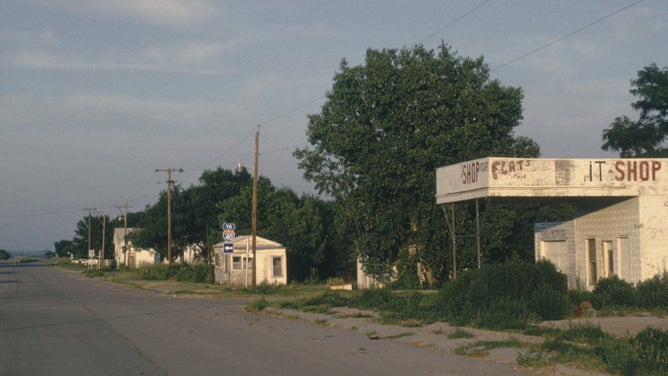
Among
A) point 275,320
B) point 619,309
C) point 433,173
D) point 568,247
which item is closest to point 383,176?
point 433,173

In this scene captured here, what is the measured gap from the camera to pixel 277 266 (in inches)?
1929

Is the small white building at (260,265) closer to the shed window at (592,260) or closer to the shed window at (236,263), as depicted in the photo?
the shed window at (236,263)

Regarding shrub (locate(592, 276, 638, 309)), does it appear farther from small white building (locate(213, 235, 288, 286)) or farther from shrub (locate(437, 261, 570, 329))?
small white building (locate(213, 235, 288, 286))

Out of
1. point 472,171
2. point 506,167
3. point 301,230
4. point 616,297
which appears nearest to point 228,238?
point 472,171

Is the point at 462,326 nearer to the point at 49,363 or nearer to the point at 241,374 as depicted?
the point at 241,374

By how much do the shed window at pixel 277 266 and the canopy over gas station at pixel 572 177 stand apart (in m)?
24.7

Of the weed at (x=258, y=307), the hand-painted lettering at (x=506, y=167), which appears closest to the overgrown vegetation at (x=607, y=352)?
the hand-painted lettering at (x=506, y=167)

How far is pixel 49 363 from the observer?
557 inches

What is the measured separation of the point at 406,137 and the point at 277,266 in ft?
47.9

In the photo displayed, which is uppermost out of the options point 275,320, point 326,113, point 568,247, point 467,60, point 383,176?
point 467,60

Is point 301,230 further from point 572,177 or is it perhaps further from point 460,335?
point 460,335

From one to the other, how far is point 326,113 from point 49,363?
1114 inches

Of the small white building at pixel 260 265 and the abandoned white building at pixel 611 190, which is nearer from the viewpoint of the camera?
the abandoned white building at pixel 611 190

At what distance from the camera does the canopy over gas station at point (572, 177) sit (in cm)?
2522
